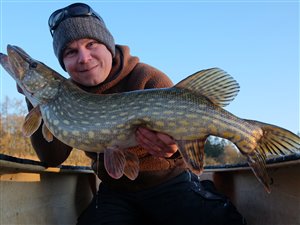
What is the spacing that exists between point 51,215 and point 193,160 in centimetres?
116

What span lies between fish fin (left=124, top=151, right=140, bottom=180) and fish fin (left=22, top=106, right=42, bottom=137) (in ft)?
1.66

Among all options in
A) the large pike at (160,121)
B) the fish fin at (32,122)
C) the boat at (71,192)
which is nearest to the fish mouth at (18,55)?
the large pike at (160,121)

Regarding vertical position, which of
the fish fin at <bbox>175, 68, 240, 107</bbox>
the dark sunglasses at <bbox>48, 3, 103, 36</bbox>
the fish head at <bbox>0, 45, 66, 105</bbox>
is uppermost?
the dark sunglasses at <bbox>48, 3, 103, 36</bbox>

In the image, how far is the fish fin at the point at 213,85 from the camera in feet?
5.05

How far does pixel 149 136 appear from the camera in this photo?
158cm

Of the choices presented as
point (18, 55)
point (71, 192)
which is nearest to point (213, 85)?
point (18, 55)

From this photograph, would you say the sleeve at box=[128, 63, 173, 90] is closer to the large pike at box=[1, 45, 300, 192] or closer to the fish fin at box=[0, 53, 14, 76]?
the large pike at box=[1, 45, 300, 192]

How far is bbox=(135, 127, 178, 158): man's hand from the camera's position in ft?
5.16

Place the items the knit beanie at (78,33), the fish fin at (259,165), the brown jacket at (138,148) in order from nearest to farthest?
the fish fin at (259,165) → the brown jacket at (138,148) → the knit beanie at (78,33)

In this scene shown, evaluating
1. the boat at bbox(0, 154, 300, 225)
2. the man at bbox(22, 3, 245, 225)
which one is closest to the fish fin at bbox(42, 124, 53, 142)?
the boat at bbox(0, 154, 300, 225)

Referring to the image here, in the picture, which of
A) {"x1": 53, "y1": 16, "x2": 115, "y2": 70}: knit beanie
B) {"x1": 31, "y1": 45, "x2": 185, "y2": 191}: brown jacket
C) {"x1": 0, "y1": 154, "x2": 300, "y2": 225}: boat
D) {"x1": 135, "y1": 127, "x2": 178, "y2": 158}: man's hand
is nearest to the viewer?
{"x1": 135, "y1": 127, "x2": 178, "y2": 158}: man's hand

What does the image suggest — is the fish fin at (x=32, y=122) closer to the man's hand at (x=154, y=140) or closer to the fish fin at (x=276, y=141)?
the man's hand at (x=154, y=140)

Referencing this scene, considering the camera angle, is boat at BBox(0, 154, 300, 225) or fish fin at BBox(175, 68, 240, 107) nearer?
fish fin at BBox(175, 68, 240, 107)

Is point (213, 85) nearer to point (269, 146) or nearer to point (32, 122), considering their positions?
point (269, 146)
